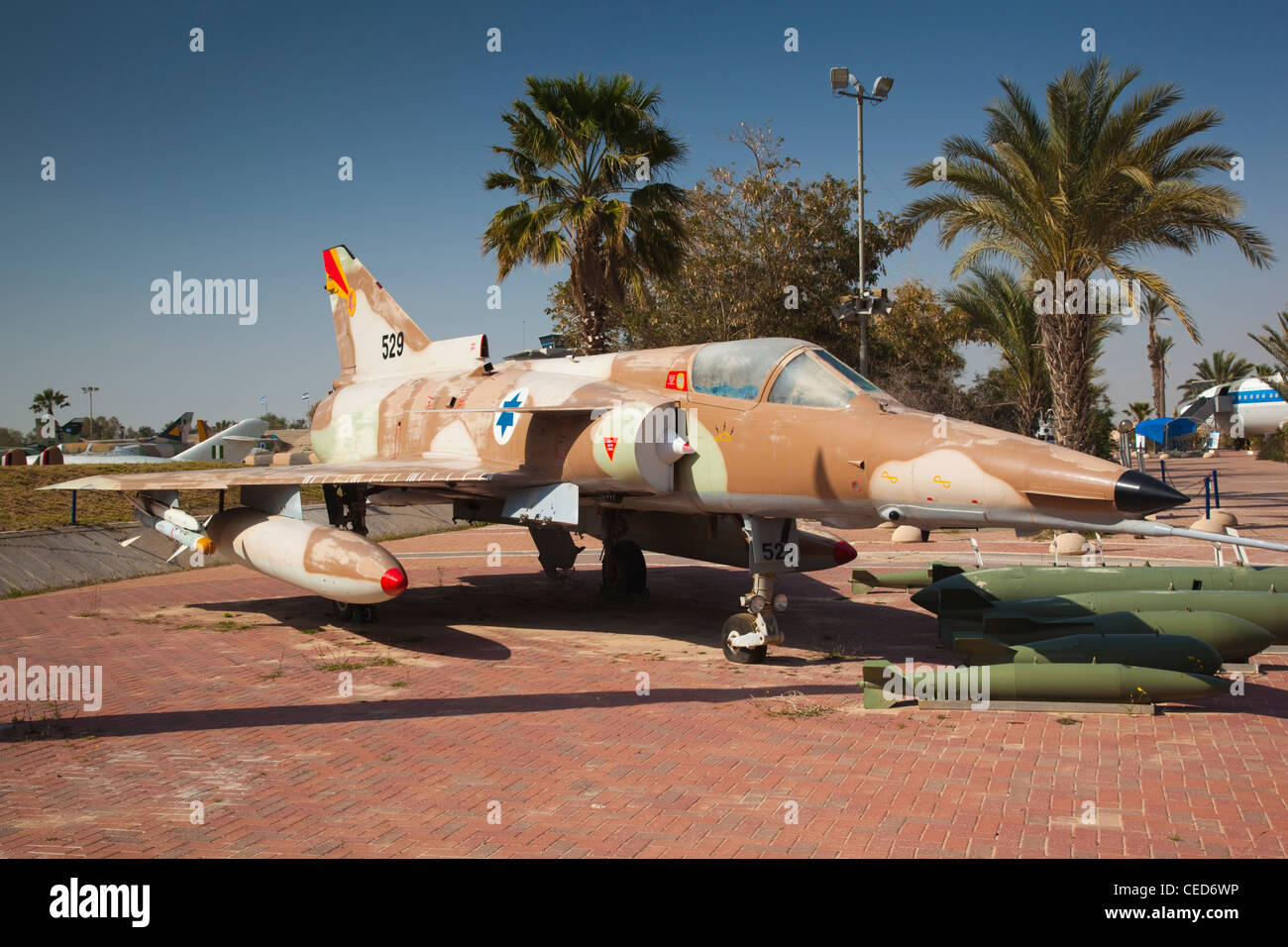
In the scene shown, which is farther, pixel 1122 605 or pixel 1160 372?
pixel 1160 372

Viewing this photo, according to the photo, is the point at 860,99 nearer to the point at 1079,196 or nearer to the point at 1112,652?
the point at 1079,196

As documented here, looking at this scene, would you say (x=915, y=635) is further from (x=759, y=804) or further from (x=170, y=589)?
(x=170, y=589)

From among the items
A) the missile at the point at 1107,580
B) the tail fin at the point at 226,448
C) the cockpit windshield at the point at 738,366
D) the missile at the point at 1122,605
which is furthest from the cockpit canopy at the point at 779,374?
the tail fin at the point at 226,448

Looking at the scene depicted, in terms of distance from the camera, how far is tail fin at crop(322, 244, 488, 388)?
1596cm

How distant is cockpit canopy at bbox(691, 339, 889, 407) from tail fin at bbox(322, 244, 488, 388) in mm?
5560

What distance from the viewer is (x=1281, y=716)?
8.75 metres

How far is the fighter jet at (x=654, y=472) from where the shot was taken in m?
9.26

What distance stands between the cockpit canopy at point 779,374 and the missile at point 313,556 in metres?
4.48

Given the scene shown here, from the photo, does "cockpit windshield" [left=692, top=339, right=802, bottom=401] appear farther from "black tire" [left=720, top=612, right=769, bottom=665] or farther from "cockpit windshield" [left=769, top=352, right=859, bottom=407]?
"black tire" [left=720, top=612, right=769, bottom=665]

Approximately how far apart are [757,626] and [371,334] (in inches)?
393

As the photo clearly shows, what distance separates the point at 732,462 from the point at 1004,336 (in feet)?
85.9

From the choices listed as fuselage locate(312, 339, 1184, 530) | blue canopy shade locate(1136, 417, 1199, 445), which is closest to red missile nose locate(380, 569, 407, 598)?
fuselage locate(312, 339, 1184, 530)

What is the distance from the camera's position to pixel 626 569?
15.8m

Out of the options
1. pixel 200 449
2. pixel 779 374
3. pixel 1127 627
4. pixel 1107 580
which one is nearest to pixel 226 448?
pixel 200 449
